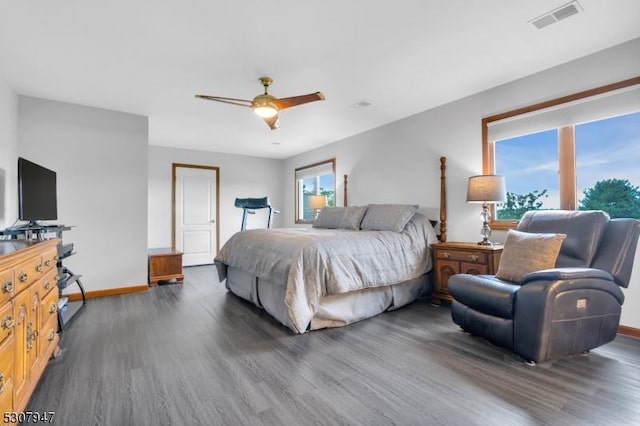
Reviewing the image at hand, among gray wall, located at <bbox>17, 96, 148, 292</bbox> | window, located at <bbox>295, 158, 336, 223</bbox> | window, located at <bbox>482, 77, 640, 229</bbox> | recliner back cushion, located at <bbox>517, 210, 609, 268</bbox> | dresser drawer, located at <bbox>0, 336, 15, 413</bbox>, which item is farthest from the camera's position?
window, located at <bbox>295, 158, 336, 223</bbox>

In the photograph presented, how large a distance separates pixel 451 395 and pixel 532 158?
2.68m

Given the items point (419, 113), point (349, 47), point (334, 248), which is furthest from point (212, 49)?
point (419, 113)

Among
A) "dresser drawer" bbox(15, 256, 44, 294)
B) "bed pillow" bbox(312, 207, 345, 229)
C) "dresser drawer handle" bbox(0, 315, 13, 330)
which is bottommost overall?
"dresser drawer handle" bbox(0, 315, 13, 330)

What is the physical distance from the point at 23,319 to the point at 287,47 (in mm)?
2473

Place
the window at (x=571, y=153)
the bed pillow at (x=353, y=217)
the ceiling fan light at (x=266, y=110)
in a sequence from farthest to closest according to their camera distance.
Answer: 1. the bed pillow at (x=353, y=217)
2. the ceiling fan light at (x=266, y=110)
3. the window at (x=571, y=153)

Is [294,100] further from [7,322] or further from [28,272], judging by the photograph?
[7,322]

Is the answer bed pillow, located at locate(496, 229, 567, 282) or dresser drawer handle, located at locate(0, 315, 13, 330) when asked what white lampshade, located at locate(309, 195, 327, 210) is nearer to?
bed pillow, located at locate(496, 229, 567, 282)

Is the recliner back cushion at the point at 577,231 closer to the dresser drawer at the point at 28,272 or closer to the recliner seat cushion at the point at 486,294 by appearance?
the recliner seat cushion at the point at 486,294

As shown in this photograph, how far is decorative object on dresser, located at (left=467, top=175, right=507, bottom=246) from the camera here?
124 inches

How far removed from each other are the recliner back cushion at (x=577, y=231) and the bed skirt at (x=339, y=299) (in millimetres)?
1452

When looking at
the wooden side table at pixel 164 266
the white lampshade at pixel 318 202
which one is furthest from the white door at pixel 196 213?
the white lampshade at pixel 318 202

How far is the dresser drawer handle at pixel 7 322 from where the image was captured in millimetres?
1312

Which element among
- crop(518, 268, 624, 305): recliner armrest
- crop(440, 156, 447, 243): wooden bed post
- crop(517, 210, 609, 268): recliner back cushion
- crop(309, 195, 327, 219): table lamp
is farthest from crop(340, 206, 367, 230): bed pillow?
crop(518, 268, 624, 305): recliner armrest

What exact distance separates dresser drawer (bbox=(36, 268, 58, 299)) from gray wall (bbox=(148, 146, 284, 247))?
3942mm
